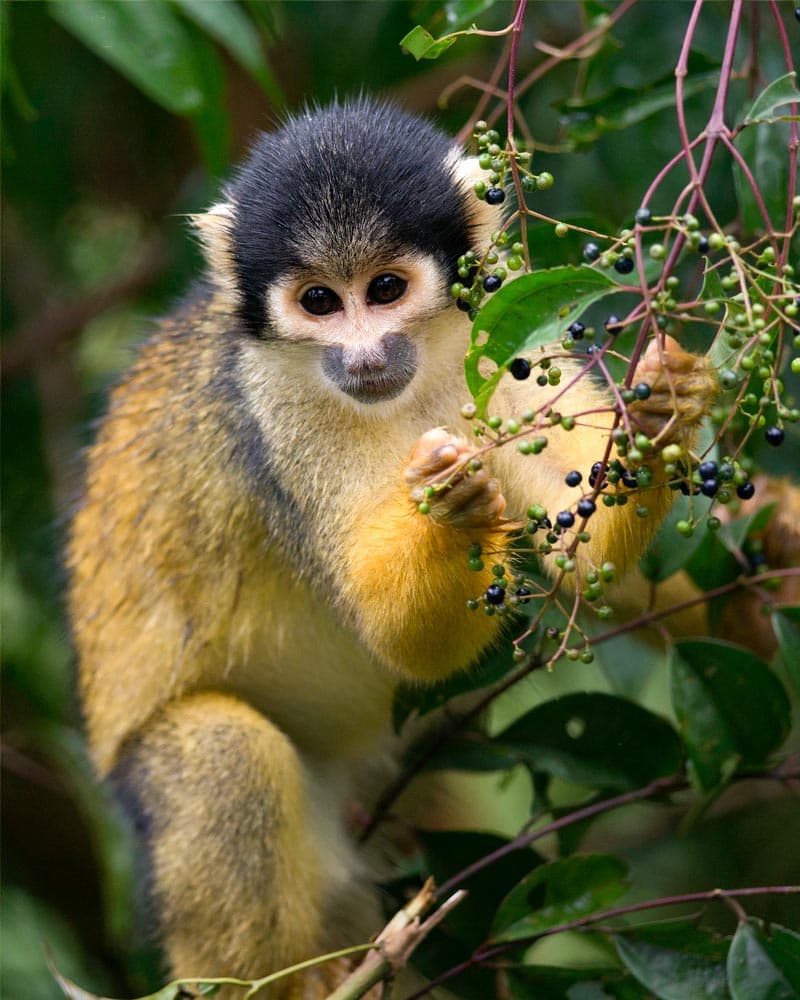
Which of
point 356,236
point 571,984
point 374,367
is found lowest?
point 571,984

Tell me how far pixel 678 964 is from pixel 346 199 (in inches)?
75.9

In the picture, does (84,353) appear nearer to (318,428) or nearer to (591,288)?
(318,428)

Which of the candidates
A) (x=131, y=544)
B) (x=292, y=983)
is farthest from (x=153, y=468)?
(x=292, y=983)

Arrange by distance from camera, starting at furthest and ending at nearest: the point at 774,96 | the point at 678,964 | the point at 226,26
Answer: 1. the point at 226,26
2. the point at 678,964
3. the point at 774,96

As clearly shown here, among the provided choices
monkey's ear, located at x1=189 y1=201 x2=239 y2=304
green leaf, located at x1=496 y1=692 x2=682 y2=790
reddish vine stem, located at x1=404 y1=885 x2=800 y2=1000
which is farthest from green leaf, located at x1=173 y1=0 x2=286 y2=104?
reddish vine stem, located at x1=404 y1=885 x2=800 y2=1000

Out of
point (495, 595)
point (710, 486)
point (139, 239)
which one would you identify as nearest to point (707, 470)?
point (710, 486)

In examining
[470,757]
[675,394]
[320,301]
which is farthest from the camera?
[470,757]

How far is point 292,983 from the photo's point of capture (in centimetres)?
358

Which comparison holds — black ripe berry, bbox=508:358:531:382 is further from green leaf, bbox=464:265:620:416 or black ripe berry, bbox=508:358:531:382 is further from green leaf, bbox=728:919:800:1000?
green leaf, bbox=728:919:800:1000

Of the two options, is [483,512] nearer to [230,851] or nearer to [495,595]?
[495,595]

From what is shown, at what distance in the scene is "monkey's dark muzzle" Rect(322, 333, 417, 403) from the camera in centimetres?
296

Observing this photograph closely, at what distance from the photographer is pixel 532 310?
212 centimetres

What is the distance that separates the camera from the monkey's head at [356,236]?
9.62ft

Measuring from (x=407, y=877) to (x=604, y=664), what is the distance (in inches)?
35.8
